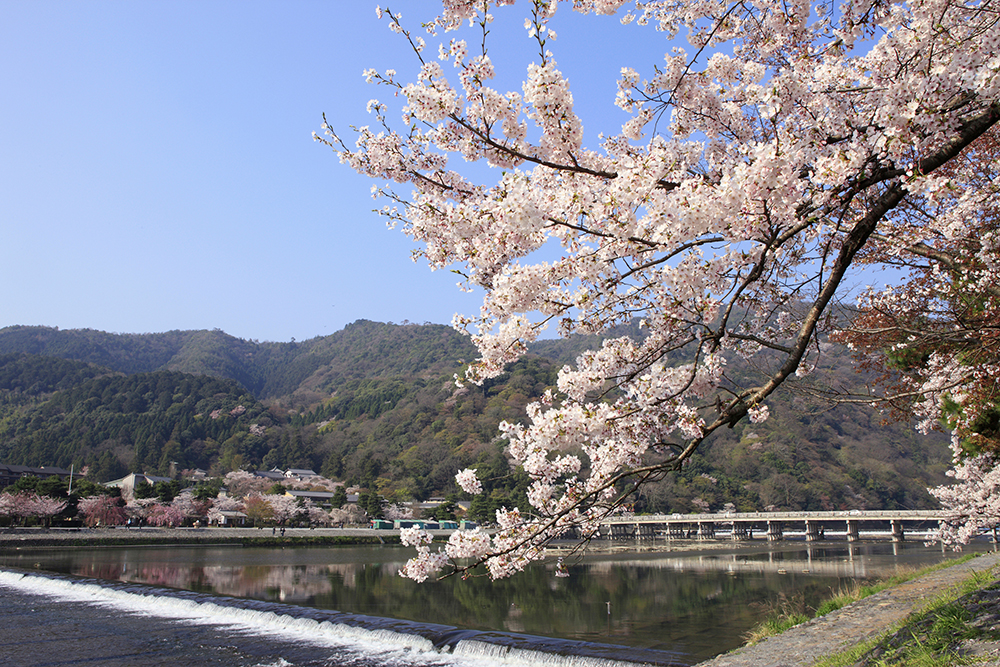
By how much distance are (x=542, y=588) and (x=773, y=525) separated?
41053 mm

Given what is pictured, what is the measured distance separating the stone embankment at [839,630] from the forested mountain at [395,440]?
38546 millimetres

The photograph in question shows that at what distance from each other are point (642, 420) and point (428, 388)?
80.6 m

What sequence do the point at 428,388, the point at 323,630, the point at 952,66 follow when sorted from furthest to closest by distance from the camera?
the point at 428,388, the point at 323,630, the point at 952,66

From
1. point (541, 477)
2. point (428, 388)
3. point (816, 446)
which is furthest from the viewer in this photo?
point (428, 388)

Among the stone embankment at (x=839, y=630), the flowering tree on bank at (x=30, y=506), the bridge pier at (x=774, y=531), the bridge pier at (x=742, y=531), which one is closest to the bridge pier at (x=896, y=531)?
the bridge pier at (x=774, y=531)

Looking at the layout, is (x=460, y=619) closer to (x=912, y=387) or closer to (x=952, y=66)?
(x=912, y=387)

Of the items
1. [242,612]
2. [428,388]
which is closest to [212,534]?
[242,612]

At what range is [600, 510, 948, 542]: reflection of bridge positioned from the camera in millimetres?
40875

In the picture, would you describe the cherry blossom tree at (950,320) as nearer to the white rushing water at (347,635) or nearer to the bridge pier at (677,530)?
the white rushing water at (347,635)

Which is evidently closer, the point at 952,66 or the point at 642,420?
the point at 952,66

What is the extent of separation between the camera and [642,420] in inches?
151

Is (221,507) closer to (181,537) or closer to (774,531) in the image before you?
(181,537)

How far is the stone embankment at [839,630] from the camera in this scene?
21.9 feet

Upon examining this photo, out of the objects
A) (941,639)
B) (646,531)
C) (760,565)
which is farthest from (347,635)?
(646,531)
